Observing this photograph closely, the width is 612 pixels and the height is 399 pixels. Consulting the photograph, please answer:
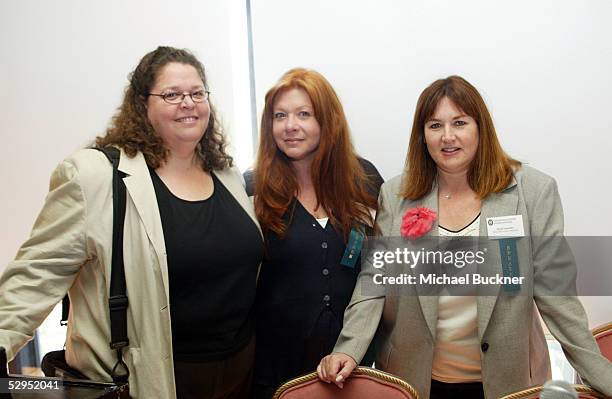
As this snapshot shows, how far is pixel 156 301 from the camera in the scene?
1.82 m

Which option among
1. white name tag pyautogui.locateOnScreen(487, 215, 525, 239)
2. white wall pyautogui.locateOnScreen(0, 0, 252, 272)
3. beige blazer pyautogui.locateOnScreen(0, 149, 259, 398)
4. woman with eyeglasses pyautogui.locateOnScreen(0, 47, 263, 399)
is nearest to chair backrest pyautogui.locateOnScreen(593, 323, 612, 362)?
white name tag pyautogui.locateOnScreen(487, 215, 525, 239)

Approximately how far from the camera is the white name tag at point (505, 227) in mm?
1923

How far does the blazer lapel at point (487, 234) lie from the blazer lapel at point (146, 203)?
1056mm

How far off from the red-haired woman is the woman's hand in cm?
25

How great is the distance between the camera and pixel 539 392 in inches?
Result: 66.8

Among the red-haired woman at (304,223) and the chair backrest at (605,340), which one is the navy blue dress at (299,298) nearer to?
the red-haired woman at (304,223)

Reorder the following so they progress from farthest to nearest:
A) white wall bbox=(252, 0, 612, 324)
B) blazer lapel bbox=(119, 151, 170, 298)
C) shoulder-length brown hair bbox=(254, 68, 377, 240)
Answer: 1. white wall bbox=(252, 0, 612, 324)
2. shoulder-length brown hair bbox=(254, 68, 377, 240)
3. blazer lapel bbox=(119, 151, 170, 298)

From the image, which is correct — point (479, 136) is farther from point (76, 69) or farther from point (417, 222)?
point (76, 69)

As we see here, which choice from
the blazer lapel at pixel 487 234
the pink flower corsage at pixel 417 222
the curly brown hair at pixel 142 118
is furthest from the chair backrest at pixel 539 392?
the curly brown hair at pixel 142 118

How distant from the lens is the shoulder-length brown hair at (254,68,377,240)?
7.36ft

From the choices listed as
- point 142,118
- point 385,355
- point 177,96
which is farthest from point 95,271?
point 385,355

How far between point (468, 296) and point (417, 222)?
1.02 ft

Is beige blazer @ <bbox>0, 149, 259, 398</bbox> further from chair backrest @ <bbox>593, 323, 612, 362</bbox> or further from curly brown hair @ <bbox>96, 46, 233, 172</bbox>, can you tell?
chair backrest @ <bbox>593, 323, 612, 362</bbox>

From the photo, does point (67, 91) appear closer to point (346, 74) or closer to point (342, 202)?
point (346, 74)
